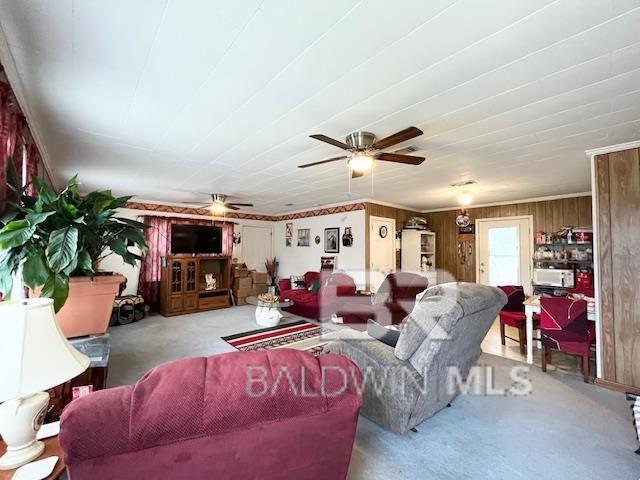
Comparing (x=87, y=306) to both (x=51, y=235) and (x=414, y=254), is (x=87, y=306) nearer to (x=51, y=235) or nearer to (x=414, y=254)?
(x=51, y=235)

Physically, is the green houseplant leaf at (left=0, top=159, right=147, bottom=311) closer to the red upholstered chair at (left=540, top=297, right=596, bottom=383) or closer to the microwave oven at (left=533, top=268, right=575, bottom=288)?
the red upholstered chair at (left=540, top=297, right=596, bottom=383)

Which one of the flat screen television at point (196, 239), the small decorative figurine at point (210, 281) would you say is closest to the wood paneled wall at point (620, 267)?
the small decorative figurine at point (210, 281)

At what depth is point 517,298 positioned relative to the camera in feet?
12.5

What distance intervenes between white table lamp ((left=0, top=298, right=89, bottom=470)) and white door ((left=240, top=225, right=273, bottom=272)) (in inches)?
256

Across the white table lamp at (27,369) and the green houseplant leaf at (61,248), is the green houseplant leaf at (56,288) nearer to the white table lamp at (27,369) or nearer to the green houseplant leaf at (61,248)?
the green houseplant leaf at (61,248)

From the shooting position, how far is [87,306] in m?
2.16

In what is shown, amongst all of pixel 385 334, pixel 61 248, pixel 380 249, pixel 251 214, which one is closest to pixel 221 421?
pixel 61 248

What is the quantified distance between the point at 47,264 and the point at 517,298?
15.4 ft

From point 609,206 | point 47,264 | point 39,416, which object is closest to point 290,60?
point 47,264

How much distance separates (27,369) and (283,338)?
3.30 meters

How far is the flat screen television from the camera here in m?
6.05

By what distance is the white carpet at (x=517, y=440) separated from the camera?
1.68 m

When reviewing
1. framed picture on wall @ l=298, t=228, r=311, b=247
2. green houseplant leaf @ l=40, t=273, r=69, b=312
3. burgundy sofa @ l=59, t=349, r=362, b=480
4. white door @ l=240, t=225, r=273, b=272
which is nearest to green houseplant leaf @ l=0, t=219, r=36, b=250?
green houseplant leaf @ l=40, t=273, r=69, b=312

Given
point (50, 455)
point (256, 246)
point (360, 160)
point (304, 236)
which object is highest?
point (360, 160)
